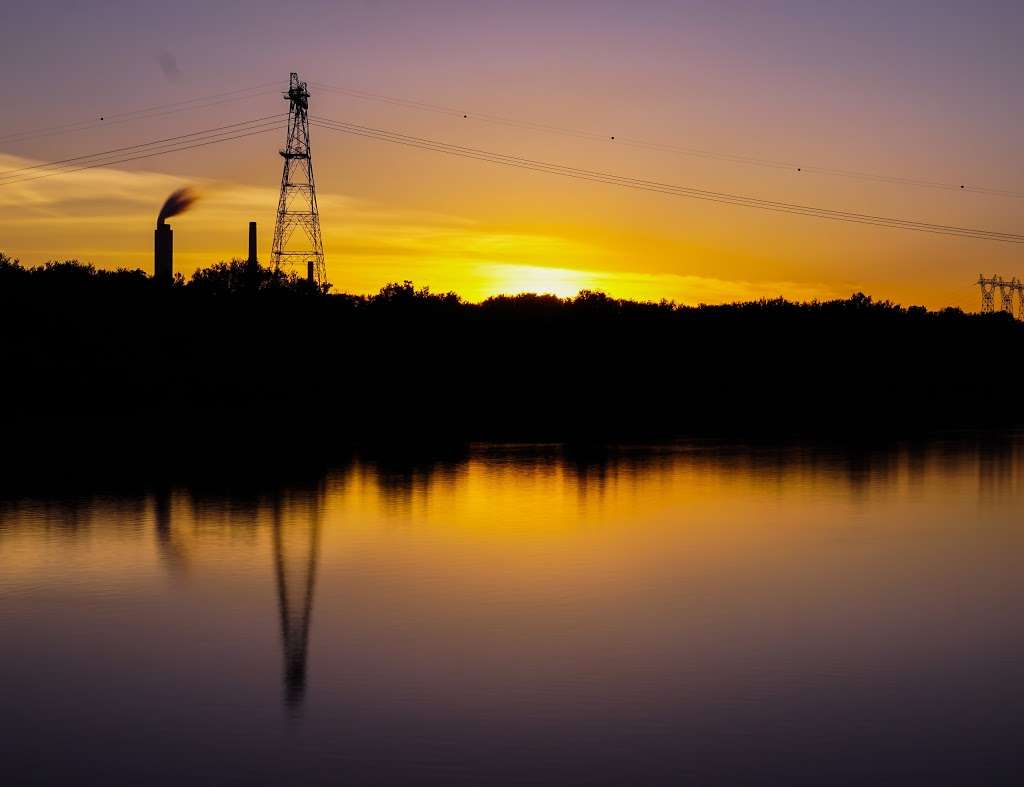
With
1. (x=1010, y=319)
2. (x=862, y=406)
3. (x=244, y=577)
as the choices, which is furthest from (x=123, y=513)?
(x=1010, y=319)

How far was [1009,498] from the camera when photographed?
35719 millimetres

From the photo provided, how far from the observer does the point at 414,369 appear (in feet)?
301

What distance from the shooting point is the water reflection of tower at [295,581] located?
15.2 metres

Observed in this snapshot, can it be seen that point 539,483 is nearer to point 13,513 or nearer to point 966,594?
point 13,513

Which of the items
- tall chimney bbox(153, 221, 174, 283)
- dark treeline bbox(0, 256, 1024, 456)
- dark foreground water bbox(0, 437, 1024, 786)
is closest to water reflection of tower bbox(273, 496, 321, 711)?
dark foreground water bbox(0, 437, 1024, 786)

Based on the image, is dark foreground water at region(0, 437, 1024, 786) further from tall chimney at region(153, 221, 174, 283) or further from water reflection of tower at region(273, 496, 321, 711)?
tall chimney at region(153, 221, 174, 283)

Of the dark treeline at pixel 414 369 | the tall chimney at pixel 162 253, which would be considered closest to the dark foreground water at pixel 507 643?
the dark treeline at pixel 414 369

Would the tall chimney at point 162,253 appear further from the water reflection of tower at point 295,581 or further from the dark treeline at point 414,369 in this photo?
the water reflection of tower at point 295,581

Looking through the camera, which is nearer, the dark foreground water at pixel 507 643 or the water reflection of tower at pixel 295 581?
the dark foreground water at pixel 507 643

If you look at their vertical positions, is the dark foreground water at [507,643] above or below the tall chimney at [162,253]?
below

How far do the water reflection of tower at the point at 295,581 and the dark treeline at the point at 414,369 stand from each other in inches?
820

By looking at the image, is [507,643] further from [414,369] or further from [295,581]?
[414,369]

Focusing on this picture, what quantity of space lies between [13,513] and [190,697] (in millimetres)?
18210

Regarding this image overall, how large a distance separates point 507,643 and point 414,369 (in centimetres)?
7551
